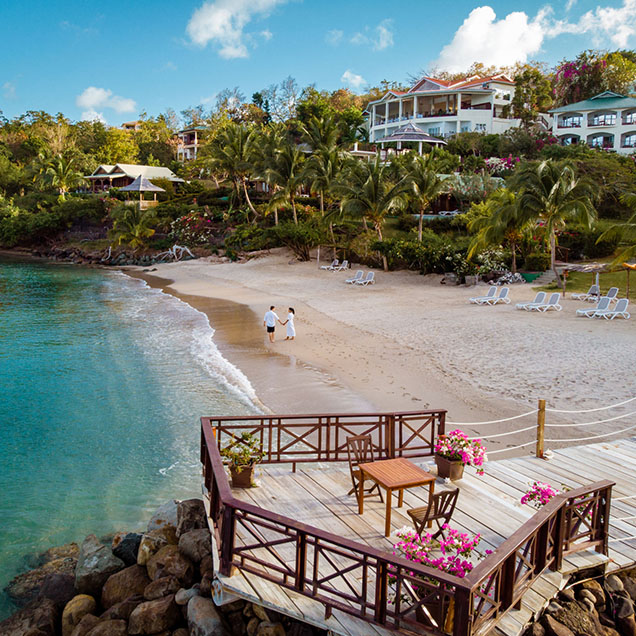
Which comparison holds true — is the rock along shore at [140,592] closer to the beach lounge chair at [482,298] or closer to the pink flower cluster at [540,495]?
the pink flower cluster at [540,495]

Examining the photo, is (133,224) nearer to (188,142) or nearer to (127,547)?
(188,142)

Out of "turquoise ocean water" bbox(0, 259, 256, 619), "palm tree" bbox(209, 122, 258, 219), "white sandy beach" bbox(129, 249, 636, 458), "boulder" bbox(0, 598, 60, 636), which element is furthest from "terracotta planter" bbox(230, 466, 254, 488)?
"palm tree" bbox(209, 122, 258, 219)

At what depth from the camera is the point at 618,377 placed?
13406 mm

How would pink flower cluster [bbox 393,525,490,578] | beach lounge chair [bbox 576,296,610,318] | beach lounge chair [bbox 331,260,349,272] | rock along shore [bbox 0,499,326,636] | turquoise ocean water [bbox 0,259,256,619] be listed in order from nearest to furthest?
pink flower cluster [bbox 393,525,490,578] → rock along shore [bbox 0,499,326,636] → turquoise ocean water [bbox 0,259,256,619] → beach lounge chair [bbox 576,296,610,318] → beach lounge chair [bbox 331,260,349,272]

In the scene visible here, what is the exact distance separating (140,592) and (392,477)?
3.56 metres

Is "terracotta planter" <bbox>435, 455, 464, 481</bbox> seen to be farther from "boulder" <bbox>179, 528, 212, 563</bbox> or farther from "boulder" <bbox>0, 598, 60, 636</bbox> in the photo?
"boulder" <bbox>0, 598, 60, 636</bbox>

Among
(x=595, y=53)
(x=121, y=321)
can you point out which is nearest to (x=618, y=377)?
(x=121, y=321)

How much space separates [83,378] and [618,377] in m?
14.7

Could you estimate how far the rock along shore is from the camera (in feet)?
18.7

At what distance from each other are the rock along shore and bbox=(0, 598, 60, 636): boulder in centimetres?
1

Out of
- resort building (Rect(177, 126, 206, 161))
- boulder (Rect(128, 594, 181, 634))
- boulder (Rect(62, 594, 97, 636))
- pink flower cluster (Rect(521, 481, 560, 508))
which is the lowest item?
boulder (Rect(62, 594, 97, 636))

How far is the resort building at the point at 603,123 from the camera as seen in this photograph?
57938 mm

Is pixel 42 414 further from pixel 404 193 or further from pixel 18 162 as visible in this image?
pixel 18 162

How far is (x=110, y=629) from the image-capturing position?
20.5 feet
